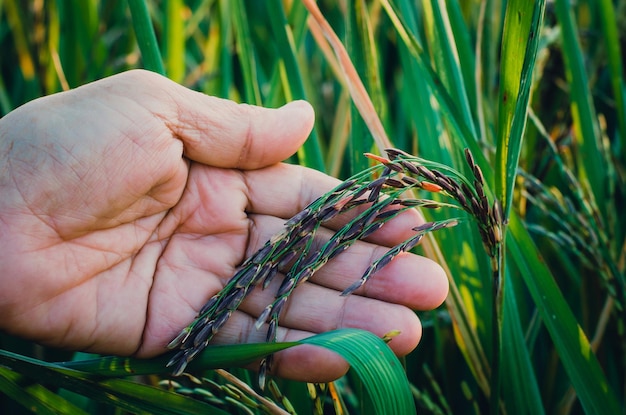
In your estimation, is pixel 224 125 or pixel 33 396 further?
pixel 224 125

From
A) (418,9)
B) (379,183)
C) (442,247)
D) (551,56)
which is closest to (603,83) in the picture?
(551,56)

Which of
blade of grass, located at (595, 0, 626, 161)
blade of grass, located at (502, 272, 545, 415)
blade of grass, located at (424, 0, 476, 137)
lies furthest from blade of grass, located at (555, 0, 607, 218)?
blade of grass, located at (502, 272, 545, 415)

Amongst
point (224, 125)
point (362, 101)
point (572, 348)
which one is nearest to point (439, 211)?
point (362, 101)

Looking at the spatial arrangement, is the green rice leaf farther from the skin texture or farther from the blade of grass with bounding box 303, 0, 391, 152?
the blade of grass with bounding box 303, 0, 391, 152

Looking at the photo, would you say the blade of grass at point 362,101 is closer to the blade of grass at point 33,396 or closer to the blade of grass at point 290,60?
the blade of grass at point 290,60

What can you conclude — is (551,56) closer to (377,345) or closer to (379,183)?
(379,183)

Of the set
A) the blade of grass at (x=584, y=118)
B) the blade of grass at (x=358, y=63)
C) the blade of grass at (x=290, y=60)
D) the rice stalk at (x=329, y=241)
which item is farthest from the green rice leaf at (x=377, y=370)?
the blade of grass at (x=584, y=118)

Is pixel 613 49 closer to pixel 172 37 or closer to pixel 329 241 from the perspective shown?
pixel 329 241

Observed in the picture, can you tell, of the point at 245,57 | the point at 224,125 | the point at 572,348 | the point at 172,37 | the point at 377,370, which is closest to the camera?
the point at 377,370
